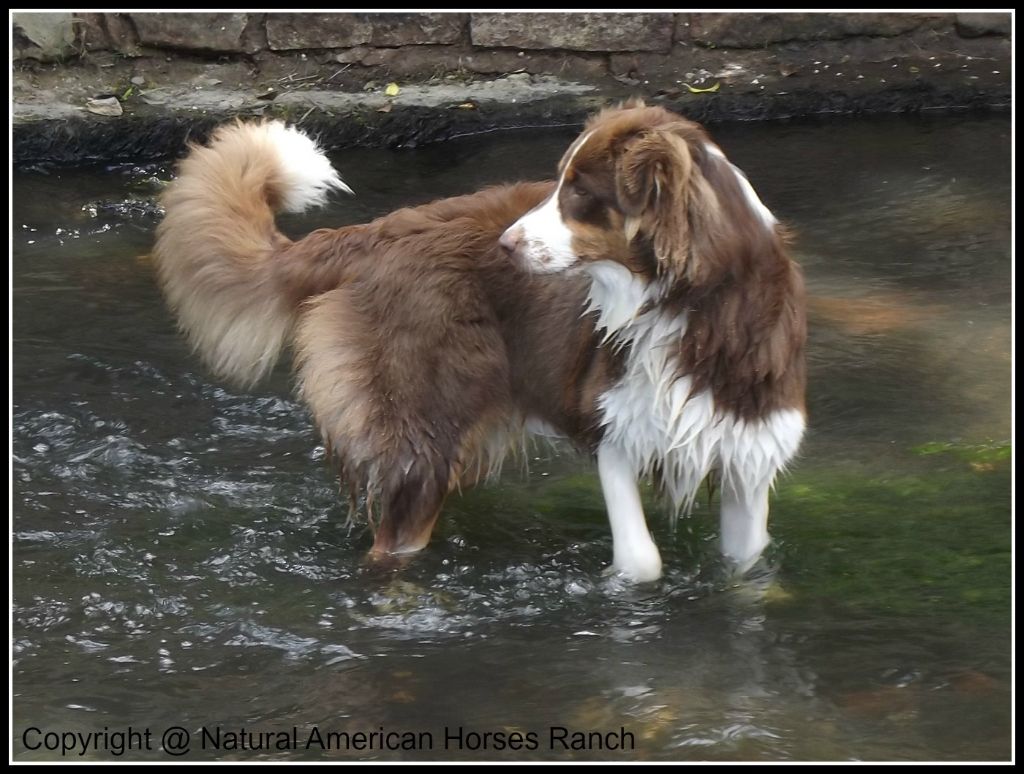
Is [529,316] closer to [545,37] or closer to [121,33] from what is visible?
[545,37]

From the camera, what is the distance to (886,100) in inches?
358

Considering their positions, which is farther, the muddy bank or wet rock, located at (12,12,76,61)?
the muddy bank

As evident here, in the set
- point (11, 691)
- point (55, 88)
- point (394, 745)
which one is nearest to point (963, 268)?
point (394, 745)

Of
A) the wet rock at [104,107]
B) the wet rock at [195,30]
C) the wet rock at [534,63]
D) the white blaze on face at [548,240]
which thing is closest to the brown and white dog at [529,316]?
the white blaze on face at [548,240]

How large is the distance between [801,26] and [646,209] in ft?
19.6

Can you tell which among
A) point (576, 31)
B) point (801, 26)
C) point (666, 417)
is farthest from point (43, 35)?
→ point (666, 417)

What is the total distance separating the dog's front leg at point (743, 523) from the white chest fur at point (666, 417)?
0.22 feet

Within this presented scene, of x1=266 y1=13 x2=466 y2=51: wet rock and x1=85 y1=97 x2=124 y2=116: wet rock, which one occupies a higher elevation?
x1=266 y1=13 x2=466 y2=51: wet rock

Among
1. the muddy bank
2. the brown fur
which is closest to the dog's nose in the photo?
the brown fur

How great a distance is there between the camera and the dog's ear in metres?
3.70

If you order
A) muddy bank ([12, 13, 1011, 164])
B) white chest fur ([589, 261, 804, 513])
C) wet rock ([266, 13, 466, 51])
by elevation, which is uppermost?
wet rock ([266, 13, 466, 51])

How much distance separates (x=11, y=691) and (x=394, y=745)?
1.17m

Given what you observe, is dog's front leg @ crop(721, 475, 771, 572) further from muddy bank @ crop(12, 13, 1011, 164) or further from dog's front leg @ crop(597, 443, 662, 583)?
muddy bank @ crop(12, 13, 1011, 164)

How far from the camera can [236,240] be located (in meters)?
4.70
